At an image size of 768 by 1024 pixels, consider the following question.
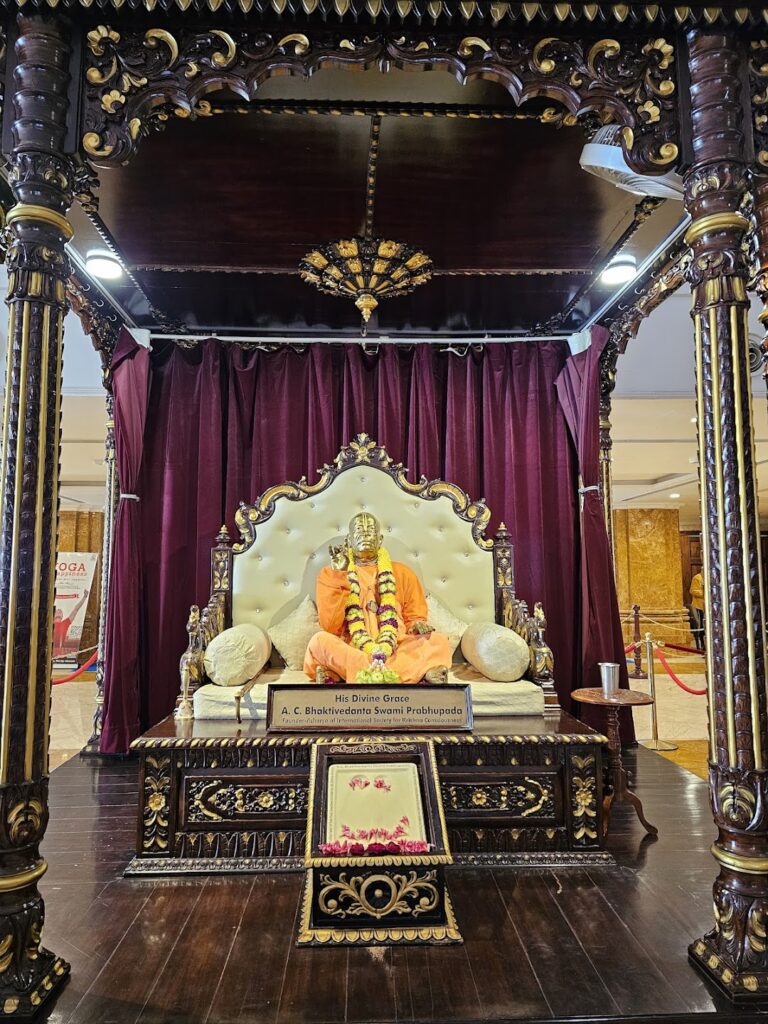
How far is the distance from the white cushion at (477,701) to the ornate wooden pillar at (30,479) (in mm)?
1520

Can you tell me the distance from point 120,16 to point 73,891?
3630 millimetres

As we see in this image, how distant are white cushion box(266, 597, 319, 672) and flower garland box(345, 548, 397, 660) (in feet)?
1.36

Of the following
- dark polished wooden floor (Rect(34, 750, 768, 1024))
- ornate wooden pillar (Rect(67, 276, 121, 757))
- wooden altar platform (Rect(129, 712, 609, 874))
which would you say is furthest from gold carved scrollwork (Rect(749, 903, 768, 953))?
ornate wooden pillar (Rect(67, 276, 121, 757))

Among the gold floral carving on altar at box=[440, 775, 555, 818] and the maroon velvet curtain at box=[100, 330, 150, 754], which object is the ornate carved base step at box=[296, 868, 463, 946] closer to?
the gold floral carving on altar at box=[440, 775, 555, 818]

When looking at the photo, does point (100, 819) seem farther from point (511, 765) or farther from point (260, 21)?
point (260, 21)

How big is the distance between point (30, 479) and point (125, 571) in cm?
308

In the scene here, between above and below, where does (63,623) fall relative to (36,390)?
below

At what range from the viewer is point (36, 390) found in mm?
2418

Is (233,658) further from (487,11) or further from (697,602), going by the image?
(697,602)

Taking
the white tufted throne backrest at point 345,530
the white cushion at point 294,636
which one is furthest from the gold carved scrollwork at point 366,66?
the white cushion at point 294,636

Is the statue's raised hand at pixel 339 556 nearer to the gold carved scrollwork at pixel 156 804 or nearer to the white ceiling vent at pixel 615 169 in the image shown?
the gold carved scrollwork at pixel 156 804

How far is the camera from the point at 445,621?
5078mm

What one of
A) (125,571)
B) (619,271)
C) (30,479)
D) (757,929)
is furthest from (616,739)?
(125,571)

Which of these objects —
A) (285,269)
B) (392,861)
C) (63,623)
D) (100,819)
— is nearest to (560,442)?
(285,269)
